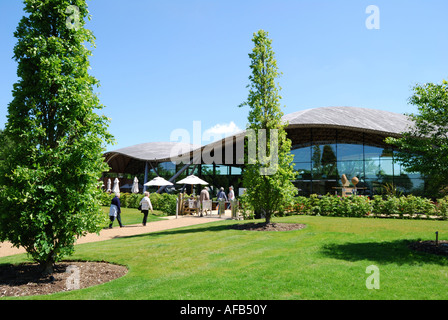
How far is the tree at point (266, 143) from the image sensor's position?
1212 cm

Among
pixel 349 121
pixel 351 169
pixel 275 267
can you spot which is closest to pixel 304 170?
pixel 351 169

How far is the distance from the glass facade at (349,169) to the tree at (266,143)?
488 inches

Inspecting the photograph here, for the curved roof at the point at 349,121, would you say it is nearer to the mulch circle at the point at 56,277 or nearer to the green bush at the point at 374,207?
the green bush at the point at 374,207

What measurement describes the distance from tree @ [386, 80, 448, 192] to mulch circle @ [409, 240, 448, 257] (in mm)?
1459

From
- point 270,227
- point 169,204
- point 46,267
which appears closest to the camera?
point 46,267

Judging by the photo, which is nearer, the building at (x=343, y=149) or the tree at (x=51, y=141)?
the tree at (x=51, y=141)

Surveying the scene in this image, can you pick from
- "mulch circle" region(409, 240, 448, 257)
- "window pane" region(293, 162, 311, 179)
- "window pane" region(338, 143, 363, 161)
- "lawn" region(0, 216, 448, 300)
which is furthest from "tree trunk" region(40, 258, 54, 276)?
"window pane" region(338, 143, 363, 161)

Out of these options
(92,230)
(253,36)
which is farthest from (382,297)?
(253,36)

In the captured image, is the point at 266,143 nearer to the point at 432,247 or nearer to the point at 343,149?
the point at 432,247

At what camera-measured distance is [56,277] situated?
6453mm

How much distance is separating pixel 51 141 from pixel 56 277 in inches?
109

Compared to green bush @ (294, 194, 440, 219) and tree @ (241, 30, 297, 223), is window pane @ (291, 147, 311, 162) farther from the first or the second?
tree @ (241, 30, 297, 223)

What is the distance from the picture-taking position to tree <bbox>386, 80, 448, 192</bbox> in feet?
25.1

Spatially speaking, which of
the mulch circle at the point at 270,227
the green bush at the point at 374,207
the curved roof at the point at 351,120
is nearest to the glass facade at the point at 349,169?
the curved roof at the point at 351,120
